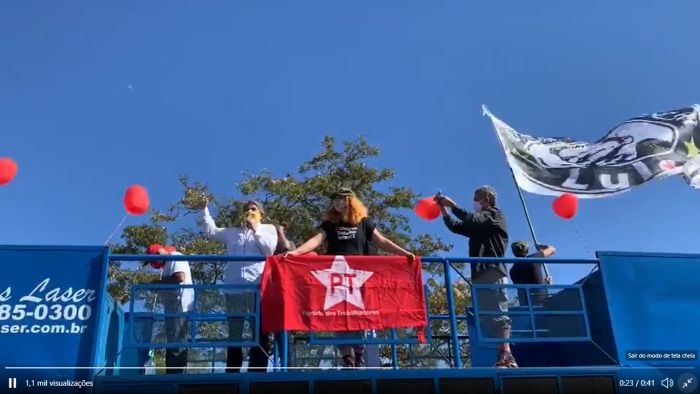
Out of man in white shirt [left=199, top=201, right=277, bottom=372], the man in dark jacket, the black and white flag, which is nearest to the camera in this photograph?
man in white shirt [left=199, top=201, right=277, bottom=372]

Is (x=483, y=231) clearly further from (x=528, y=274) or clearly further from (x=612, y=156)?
(x=612, y=156)

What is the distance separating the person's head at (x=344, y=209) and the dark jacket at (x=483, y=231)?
1.15 m

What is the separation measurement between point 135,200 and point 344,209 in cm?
274

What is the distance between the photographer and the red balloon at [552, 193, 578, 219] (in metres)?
8.77

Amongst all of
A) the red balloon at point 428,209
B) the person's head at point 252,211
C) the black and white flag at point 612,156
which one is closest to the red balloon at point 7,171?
the person's head at point 252,211

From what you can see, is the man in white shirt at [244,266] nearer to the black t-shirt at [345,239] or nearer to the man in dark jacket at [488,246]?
the black t-shirt at [345,239]

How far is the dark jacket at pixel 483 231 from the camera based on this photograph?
21.8 ft

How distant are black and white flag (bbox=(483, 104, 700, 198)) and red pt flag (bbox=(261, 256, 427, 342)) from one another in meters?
4.13

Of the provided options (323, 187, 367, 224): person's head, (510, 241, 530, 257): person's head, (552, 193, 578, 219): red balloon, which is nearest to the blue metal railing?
(323, 187, 367, 224): person's head

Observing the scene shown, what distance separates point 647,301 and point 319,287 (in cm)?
306

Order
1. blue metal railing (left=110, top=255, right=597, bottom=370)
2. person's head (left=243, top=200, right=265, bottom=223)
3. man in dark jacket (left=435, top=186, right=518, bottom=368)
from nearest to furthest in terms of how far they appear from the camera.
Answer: blue metal railing (left=110, top=255, right=597, bottom=370), man in dark jacket (left=435, top=186, right=518, bottom=368), person's head (left=243, top=200, right=265, bottom=223)

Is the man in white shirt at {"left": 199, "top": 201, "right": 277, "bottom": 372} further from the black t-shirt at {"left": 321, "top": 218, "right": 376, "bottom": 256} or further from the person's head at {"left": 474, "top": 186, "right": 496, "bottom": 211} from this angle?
the person's head at {"left": 474, "top": 186, "right": 496, "bottom": 211}

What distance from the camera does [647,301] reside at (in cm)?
577

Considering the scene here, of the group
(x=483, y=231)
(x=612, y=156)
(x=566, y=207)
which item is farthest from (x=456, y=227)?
(x=612, y=156)
